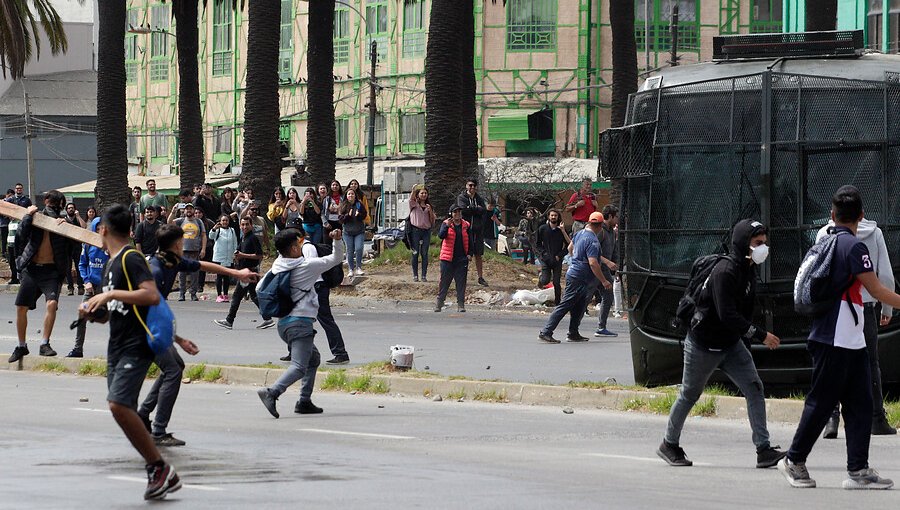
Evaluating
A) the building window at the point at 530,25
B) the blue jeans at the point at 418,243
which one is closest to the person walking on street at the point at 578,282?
the blue jeans at the point at 418,243

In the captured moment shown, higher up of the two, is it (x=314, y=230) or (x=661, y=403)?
(x=314, y=230)

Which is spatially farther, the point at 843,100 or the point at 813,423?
the point at 843,100

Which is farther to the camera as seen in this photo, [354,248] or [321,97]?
[321,97]

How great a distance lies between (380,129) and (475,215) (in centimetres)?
3352

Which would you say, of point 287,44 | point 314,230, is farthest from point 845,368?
point 287,44

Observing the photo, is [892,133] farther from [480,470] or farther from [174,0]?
[174,0]

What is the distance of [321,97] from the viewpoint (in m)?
36.0

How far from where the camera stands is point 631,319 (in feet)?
45.3

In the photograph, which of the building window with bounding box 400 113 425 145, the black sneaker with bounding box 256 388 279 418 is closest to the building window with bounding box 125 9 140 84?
the building window with bounding box 400 113 425 145

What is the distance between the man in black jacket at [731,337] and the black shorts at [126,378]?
3225 millimetres

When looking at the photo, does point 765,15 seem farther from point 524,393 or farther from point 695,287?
point 695,287

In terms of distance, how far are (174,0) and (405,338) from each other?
67.0ft

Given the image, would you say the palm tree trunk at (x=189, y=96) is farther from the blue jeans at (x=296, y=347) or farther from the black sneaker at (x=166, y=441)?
the black sneaker at (x=166, y=441)

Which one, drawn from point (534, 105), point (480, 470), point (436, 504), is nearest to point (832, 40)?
point (480, 470)
